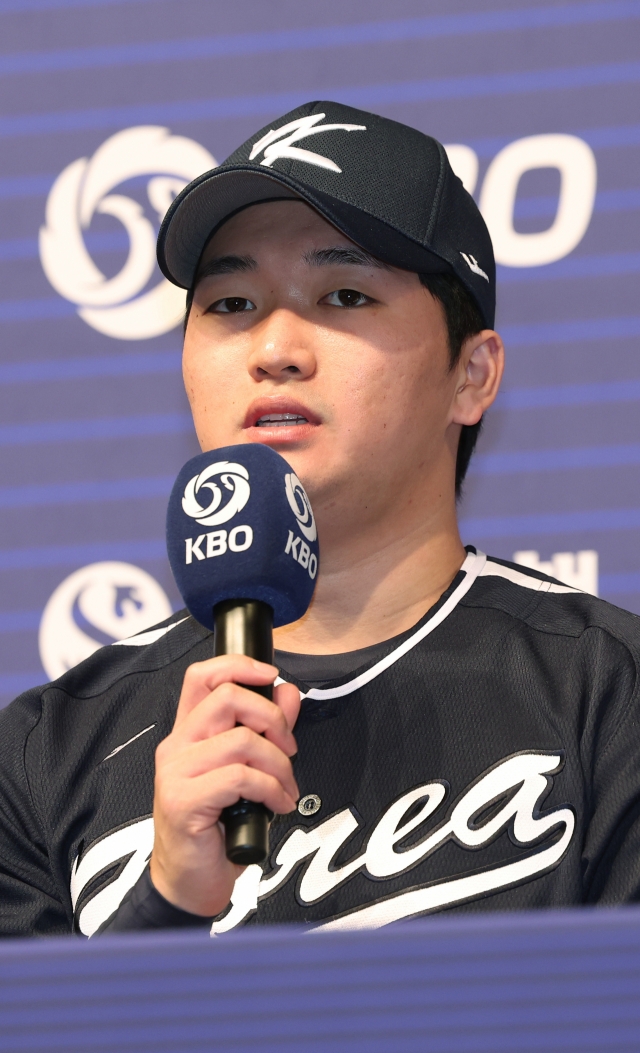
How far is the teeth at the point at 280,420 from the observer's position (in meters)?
1.43

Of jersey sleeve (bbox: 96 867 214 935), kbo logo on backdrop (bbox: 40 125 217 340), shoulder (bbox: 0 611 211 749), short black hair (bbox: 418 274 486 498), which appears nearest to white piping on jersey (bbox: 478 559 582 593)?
short black hair (bbox: 418 274 486 498)

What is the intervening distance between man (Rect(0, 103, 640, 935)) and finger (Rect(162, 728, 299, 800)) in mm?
242

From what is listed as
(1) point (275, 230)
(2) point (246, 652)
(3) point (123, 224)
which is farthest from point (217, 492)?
(3) point (123, 224)

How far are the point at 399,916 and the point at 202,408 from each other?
2.03 feet

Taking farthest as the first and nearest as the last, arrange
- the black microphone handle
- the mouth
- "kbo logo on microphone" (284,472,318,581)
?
the mouth
"kbo logo on microphone" (284,472,318,581)
the black microphone handle

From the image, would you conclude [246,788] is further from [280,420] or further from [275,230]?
[275,230]

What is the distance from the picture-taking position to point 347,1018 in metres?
0.57

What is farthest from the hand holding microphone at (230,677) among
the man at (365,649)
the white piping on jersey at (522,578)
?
the white piping on jersey at (522,578)

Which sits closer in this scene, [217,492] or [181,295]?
[217,492]

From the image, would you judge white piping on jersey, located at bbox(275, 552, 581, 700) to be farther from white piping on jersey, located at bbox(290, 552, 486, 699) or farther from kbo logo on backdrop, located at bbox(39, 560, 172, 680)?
kbo logo on backdrop, located at bbox(39, 560, 172, 680)

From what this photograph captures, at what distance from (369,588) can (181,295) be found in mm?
751

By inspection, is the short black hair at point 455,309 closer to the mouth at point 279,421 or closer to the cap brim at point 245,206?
the cap brim at point 245,206

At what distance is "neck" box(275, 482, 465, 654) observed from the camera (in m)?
1.53

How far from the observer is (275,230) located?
151 centimetres
